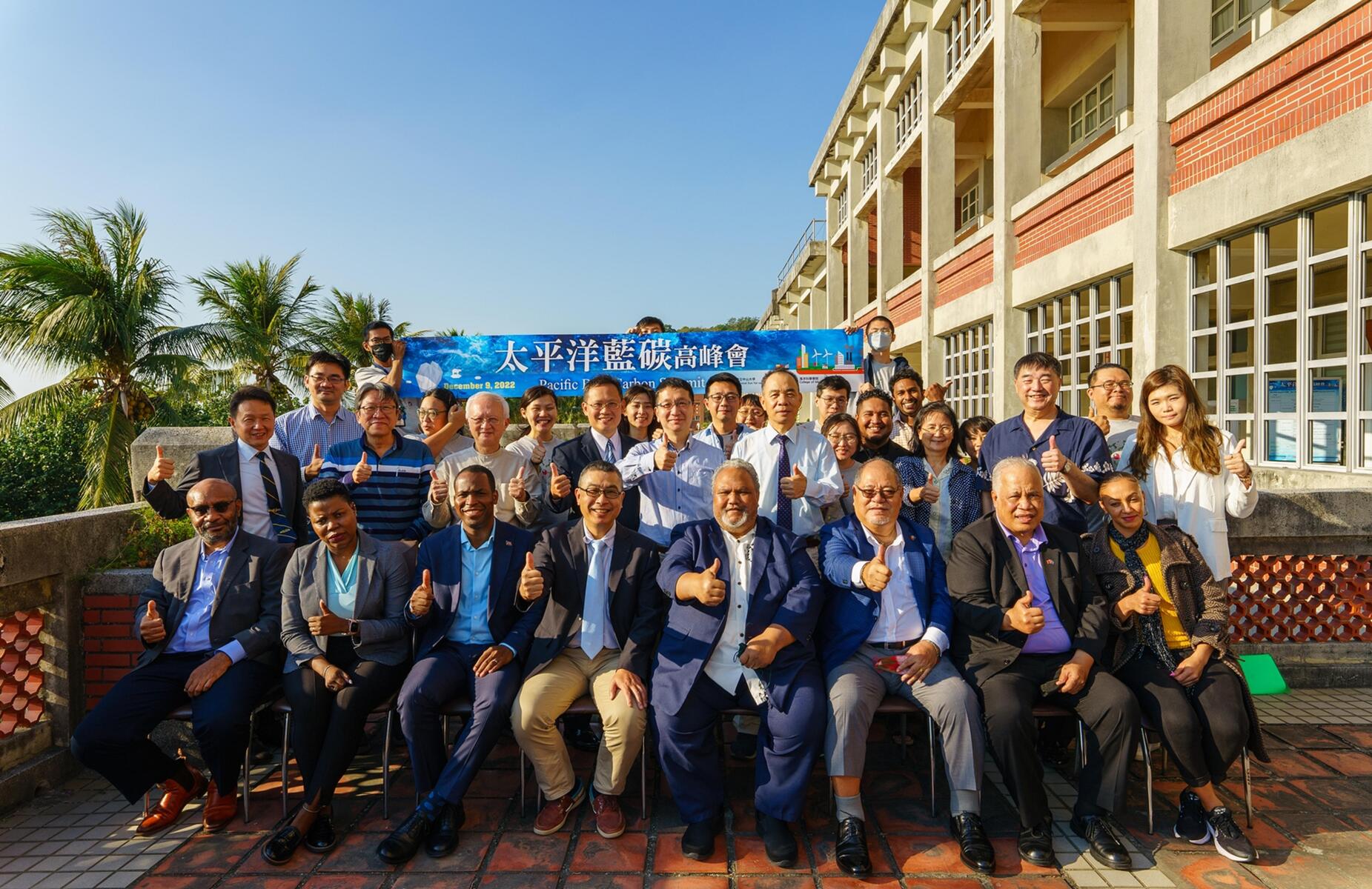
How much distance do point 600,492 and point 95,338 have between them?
18803 millimetres

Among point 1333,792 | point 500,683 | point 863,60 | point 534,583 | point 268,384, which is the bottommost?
point 1333,792

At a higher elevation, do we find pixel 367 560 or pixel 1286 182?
pixel 1286 182

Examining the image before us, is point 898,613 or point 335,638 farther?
point 335,638

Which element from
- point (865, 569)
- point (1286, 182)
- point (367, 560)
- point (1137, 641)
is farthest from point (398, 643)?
point (1286, 182)

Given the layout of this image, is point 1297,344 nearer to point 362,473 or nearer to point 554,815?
point 554,815

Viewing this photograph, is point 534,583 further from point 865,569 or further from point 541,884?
point 865,569

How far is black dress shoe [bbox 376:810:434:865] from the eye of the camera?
3363 millimetres

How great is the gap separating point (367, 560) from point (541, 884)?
1.84m

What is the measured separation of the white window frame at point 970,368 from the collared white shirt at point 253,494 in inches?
394

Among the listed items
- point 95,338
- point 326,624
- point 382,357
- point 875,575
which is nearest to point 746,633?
point 875,575

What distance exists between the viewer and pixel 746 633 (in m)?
3.77

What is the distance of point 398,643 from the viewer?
403 cm

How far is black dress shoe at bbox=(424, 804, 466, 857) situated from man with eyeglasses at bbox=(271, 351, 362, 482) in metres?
2.60

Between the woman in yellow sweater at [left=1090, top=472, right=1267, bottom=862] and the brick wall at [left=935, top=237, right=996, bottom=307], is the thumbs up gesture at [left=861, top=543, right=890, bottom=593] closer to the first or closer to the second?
the woman in yellow sweater at [left=1090, top=472, right=1267, bottom=862]
